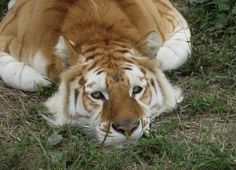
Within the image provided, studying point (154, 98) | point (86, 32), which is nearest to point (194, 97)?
point (154, 98)

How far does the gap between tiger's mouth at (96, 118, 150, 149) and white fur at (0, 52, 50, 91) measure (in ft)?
3.18

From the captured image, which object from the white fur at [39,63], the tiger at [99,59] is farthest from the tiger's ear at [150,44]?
the white fur at [39,63]

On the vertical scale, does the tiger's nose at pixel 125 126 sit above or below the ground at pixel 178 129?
above

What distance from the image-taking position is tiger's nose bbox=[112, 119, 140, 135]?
4.68 meters

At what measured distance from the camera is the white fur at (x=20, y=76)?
5.64 meters

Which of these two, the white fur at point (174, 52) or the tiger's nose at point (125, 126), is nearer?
the tiger's nose at point (125, 126)

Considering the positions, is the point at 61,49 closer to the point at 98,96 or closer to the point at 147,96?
the point at 98,96

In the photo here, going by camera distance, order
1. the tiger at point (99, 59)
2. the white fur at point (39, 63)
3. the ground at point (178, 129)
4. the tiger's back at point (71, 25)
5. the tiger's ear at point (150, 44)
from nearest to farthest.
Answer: the ground at point (178, 129) → the tiger at point (99, 59) → the tiger's ear at point (150, 44) → the tiger's back at point (71, 25) → the white fur at point (39, 63)

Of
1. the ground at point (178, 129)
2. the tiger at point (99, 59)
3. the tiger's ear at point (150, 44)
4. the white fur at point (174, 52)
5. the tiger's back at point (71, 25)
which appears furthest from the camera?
the white fur at point (174, 52)

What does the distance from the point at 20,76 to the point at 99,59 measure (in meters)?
0.80

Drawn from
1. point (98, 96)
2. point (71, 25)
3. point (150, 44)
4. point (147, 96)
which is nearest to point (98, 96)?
point (98, 96)

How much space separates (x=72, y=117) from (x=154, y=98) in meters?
0.55

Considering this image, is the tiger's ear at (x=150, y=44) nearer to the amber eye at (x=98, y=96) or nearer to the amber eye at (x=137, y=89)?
the amber eye at (x=137, y=89)

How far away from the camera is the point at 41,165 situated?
4.66 meters
